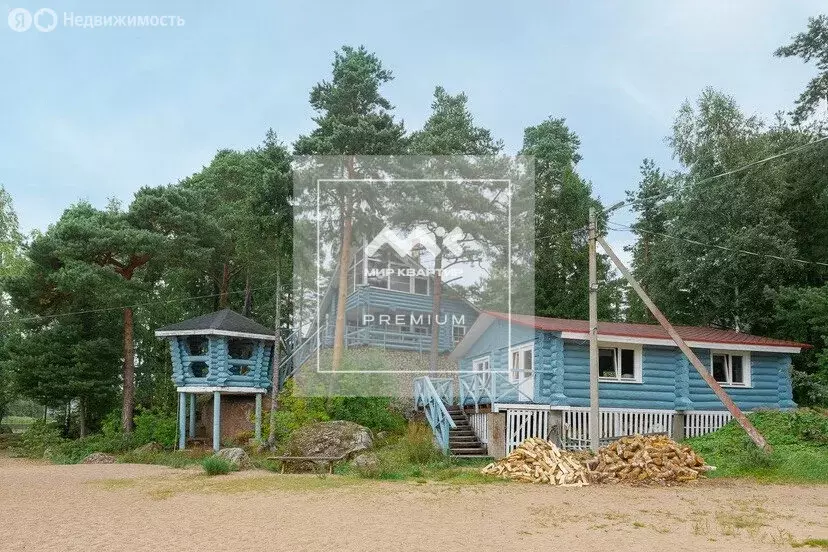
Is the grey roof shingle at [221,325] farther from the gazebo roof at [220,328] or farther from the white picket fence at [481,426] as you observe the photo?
the white picket fence at [481,426]

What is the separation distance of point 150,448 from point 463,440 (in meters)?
11.5

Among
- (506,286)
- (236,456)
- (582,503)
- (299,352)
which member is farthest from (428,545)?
(506,286)

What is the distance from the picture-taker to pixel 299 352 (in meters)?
29.2

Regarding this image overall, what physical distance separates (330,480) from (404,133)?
593 inches

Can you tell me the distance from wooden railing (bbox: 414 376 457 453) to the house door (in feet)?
7.00

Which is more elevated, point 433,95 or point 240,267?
point 433,95

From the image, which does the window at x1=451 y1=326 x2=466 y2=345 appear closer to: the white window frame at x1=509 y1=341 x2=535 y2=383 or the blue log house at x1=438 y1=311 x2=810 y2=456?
the blue log house at x1=438 y1=311 x2=810 y2=456

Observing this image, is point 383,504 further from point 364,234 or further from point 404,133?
point 404,133

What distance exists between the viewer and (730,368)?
22.8 m

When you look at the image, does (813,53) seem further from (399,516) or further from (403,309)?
(399,516)

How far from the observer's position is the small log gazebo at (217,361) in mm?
25484

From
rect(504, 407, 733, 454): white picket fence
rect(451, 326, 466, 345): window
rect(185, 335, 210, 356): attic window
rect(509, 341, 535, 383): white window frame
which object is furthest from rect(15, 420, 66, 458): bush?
rect(504, 407, 733, 454): white picket fence

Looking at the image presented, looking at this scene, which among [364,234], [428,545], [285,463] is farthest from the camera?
[364,234]

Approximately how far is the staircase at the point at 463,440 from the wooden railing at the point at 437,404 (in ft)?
0.97
